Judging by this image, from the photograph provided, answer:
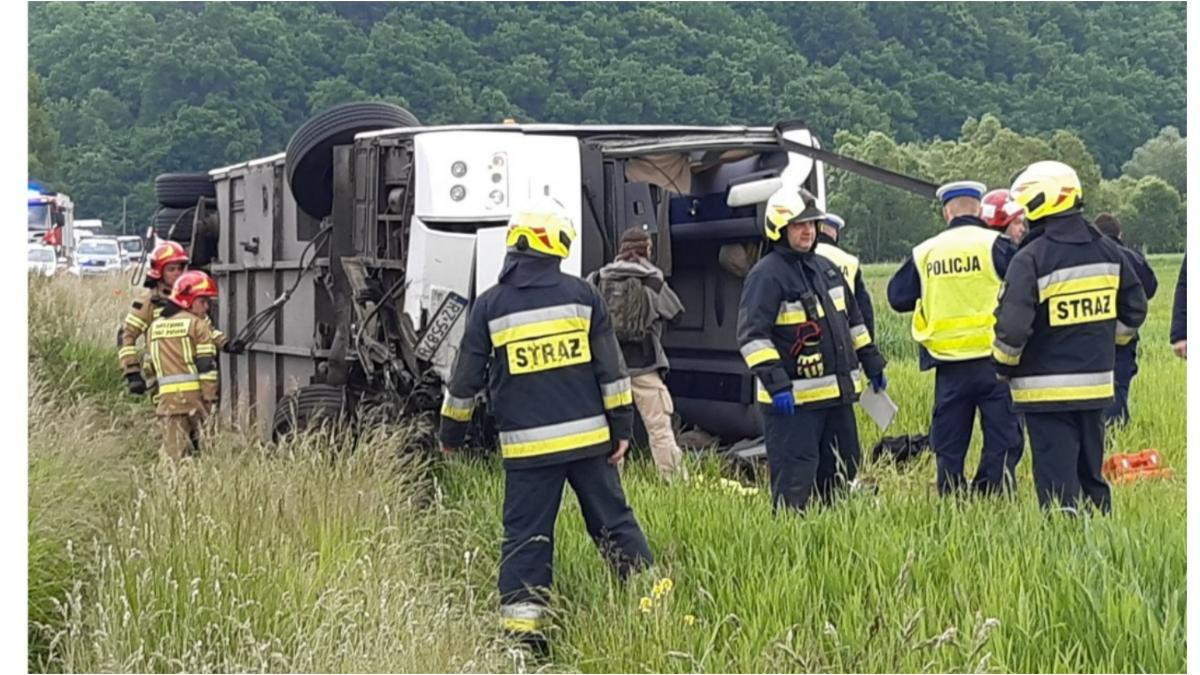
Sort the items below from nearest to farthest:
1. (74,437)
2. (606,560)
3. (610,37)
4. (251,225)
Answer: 1. (606,560)
2. (74,437)
3. (251,225)
4. (610,37)

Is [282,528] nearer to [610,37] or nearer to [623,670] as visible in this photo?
[623,670]

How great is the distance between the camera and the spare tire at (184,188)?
11680 mm

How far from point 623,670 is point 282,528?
169 centimetres

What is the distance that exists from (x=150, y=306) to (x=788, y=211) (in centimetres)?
459

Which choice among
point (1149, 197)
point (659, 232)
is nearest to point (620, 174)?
point (659, 232)

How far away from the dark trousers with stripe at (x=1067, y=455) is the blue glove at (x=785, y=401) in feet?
3.15

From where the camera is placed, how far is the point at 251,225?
9875 mm

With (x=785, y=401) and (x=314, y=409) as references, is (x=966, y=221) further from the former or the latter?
(x=314, y=409)

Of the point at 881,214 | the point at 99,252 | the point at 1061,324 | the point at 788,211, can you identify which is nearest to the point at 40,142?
the point at 99,252

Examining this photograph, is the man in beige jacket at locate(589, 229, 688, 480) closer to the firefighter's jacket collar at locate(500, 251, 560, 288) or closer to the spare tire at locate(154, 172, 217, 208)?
the firefighter's jacket collar at locate(500, 251, 560, 288)

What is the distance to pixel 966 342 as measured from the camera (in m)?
7.18

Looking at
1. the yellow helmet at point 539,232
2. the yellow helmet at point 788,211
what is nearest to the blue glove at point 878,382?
the yellow helmet at point 788,211

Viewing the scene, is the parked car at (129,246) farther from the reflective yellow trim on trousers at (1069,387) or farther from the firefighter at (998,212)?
the reflective yellow trim on trousers at (1069,387)

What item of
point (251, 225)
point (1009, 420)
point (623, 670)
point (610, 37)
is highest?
point (610, 37)
